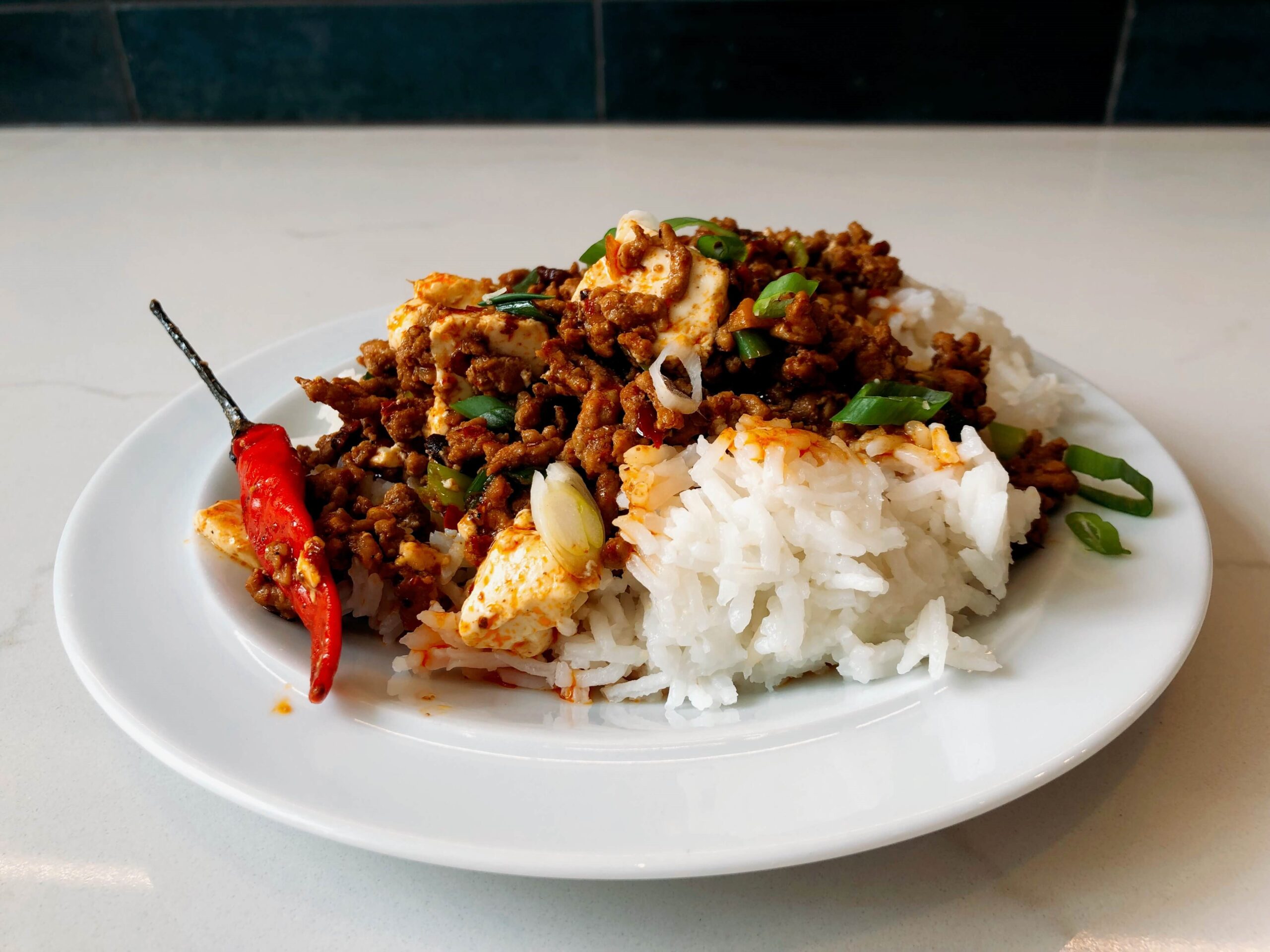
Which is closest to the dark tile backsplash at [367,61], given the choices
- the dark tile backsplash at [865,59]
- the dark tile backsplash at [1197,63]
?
the dark tile backsplash at [865,59]

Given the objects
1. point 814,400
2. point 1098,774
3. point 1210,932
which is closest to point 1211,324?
point 814,400

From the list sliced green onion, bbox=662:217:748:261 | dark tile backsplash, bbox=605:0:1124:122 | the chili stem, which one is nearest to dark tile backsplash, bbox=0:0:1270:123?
dark tile backsplash, bbox=605:0:1124:122

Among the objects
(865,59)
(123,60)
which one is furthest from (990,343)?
(123,60)

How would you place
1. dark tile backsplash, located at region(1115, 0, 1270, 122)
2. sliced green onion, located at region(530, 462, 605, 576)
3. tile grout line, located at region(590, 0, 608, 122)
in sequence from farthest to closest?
tile grout line, located at region(590, 0, 608, 122) < dark tile backsplash, located at region(1115, 0, 1270, 122) < sliced green onion, located at region(530, 462, 605, 576)

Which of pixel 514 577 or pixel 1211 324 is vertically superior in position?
pixel 514 577

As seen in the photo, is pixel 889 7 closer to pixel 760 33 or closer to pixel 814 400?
pixel 760 33

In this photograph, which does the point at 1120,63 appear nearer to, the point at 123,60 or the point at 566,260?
the point at 566,260

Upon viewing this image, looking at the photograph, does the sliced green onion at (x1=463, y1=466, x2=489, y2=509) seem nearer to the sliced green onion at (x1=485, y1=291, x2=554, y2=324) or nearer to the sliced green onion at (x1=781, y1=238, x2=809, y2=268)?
the sliced green onion at (x1=485, y1=291, x2=554, y2=324)
